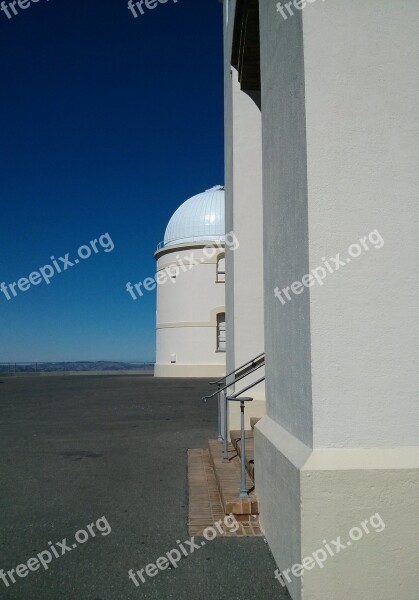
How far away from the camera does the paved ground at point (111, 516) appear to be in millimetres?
2986

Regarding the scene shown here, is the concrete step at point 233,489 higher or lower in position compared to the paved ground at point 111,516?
higher

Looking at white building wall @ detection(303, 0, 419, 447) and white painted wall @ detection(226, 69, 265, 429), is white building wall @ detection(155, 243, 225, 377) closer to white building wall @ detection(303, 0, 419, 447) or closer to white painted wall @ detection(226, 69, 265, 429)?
white painted wall @ detection(226, 69, 265, 429)

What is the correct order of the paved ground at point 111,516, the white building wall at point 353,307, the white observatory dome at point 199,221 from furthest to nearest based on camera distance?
1. the white observatory dome at point 199,221
2. the paved ground at point 111,516
3. the white building wall at point 353,307

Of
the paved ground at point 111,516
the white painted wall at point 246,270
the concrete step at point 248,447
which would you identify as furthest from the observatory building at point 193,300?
the concrete step at point 248,447

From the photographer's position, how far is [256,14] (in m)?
5.73

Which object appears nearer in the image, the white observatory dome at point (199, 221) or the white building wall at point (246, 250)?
the white building wall at point (246, 250)

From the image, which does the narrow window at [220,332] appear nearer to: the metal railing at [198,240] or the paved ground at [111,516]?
the metal railing at [198,240]

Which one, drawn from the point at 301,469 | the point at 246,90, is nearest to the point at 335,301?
the point at 301,469

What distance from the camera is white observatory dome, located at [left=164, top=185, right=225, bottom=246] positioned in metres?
29.6

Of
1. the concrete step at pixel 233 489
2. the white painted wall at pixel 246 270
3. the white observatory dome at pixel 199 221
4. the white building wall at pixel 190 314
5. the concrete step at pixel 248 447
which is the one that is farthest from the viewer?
the white observatory dome at pixel 199 221

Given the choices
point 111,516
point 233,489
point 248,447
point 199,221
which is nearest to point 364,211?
point 233,489

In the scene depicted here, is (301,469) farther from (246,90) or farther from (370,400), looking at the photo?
(246,90)

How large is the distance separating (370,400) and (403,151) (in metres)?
1.47

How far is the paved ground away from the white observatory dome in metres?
21.2
